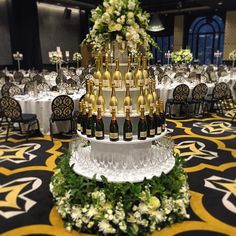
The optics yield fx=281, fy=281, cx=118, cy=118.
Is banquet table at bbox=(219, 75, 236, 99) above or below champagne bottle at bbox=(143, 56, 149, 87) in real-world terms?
below

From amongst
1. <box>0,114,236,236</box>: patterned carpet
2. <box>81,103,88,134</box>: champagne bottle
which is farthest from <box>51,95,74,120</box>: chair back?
<box>81,103,88,134</box>: champagne bottle

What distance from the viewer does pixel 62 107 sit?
5.70 m

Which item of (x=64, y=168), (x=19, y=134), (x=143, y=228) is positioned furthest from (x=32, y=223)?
(x=19, y=134)

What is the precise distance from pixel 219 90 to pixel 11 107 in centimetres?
529

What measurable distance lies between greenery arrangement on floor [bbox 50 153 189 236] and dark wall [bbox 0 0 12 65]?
11.6m

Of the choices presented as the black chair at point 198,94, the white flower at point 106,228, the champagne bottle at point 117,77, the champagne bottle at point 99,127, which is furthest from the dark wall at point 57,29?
the white flower at point 106,228

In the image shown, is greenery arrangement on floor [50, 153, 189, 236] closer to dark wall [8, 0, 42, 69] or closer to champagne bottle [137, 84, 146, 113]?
champagne bottle [137, 84, 146, 113]

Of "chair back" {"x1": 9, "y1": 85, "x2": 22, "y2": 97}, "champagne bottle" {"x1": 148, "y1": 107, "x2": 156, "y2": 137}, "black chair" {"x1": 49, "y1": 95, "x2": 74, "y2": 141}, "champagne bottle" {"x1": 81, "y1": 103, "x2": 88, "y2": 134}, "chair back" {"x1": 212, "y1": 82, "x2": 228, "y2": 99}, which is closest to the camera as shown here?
"champagne bottle" {"x1": 148, "y1": 107, "x2": 156, "y2": 137}

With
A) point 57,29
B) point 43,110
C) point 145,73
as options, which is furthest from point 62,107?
point 57,29

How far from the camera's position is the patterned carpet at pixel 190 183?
292 centimetres

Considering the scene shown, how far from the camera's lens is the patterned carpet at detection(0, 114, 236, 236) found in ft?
9.57

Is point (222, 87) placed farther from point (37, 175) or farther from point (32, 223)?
point (32, 223)

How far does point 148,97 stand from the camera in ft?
9.87

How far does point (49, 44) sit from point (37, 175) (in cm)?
1223
